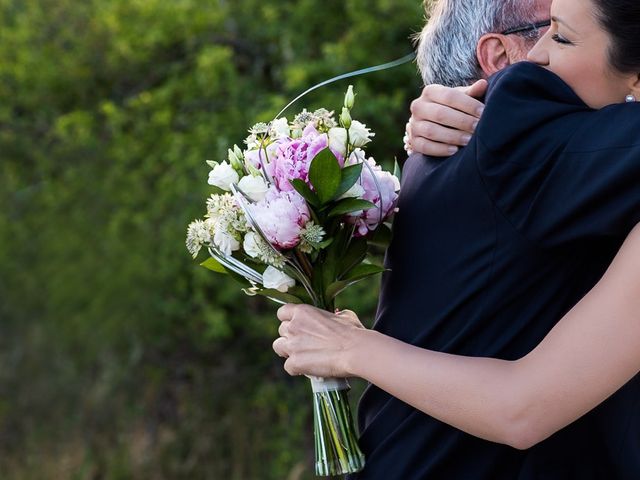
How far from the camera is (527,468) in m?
2.09

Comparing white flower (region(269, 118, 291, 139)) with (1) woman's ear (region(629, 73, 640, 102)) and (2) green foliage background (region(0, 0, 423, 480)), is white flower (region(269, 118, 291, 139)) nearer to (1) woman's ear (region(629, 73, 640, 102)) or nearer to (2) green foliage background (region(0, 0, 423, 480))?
(1) woman's ear (region(629, 73, 640, 102))

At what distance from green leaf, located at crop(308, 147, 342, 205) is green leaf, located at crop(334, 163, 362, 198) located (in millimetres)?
12

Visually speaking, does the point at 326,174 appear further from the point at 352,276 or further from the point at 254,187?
the point at 352,276

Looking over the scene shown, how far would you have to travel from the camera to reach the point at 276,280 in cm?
236

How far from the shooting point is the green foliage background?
635 cm

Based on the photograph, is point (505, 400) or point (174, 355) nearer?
point (505, 400)

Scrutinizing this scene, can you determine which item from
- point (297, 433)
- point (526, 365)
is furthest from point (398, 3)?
point (526, 365)

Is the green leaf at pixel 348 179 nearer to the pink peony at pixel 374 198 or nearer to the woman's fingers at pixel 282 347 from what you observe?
the pink peony at pixel 374 198

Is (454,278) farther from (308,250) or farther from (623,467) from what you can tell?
(623,467)

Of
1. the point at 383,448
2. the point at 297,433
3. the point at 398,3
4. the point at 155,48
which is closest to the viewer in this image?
the point at 383,448

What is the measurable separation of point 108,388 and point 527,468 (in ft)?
17.6

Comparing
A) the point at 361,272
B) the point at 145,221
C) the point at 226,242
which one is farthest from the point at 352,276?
the point at 145,221

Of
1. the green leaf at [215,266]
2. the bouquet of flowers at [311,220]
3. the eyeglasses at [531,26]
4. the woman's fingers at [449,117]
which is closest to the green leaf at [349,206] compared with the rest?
the bouquet of flowers at [311,220]

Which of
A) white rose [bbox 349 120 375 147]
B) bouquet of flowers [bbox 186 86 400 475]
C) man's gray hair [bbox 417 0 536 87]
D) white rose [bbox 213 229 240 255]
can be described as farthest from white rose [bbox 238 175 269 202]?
man's gray hair [bbox 417 0 536 87]
